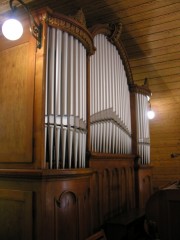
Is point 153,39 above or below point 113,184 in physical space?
above

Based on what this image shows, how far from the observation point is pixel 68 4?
4.30 m

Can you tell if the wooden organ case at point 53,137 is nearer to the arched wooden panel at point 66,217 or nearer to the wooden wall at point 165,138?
the arched wooden panel at point 66,217

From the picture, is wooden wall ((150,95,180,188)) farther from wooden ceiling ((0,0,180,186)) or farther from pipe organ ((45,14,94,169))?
pipe organ ((45,14,94,169))

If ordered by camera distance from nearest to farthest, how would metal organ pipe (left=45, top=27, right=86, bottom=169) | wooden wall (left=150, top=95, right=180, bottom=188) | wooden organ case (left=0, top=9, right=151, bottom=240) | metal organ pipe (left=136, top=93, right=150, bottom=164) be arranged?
1. wooden organ case (left=0, top=9, right=151, bottom=240)
2. metal organ pipe (left=45, top=27, right=86, bottom=169)
3. metal organ pipe (left=136, top=93, right=150, bottom=164)
4. wooden wall (left=150, top=95, right=180, bottom=188)

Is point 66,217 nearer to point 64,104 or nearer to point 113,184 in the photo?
point 64,104

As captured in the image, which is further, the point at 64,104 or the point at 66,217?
the point at 64,104

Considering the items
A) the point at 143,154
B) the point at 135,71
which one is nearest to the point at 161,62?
the point at 135,71

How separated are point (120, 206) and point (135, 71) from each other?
116 inches

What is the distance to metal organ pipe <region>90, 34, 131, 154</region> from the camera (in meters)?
3.78

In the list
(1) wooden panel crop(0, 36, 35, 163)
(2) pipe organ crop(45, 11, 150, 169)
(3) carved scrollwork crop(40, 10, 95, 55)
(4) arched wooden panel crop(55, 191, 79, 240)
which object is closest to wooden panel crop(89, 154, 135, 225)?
(2) pipe organ crop(45, 11, 150, 169)

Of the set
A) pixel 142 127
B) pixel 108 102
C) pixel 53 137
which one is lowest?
pixel 53 137

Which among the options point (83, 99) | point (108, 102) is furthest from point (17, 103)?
point (108, 102)

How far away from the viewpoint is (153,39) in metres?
4.91

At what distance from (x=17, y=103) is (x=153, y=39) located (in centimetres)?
302
